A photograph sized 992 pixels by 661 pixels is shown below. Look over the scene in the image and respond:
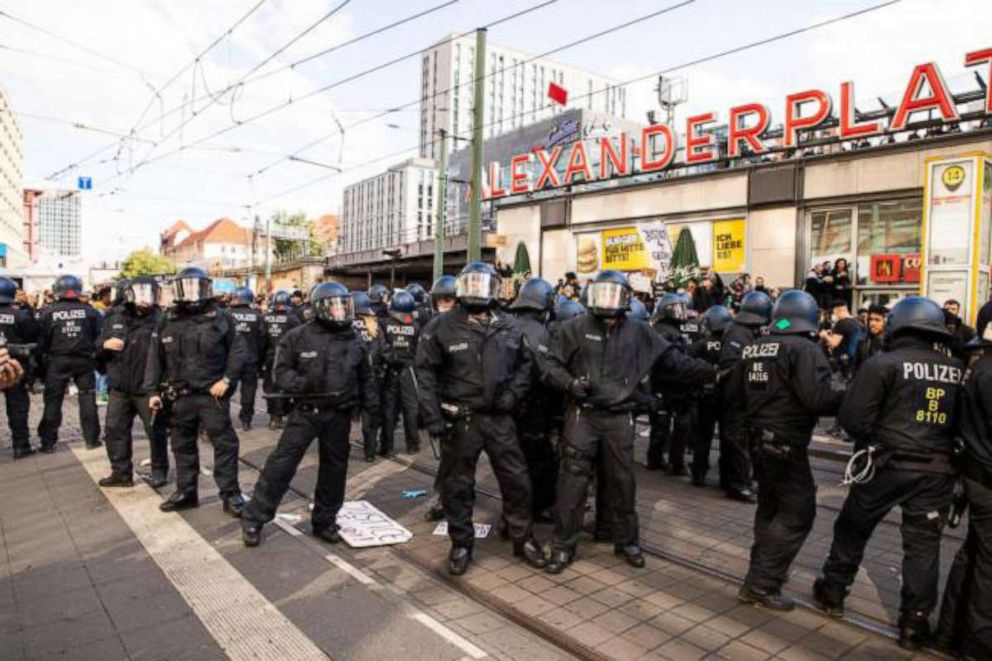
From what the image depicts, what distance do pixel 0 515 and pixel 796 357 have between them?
679 cm

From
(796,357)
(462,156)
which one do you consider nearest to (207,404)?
(796,357)

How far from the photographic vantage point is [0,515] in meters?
6.02

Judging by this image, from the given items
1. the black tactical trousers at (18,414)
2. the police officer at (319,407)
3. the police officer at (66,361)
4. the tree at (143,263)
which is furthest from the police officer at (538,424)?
the tree at (143,263)

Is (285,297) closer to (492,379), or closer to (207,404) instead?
(207,404)

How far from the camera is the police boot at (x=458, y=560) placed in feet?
15.4

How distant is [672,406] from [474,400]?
A: 3562 mm

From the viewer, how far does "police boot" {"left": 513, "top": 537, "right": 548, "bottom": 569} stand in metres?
4.84

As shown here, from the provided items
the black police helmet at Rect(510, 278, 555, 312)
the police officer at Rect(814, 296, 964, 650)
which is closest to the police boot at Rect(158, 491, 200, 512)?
the black police helmet at Rect(510, 278, 555, 312)

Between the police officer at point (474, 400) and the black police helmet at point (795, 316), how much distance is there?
1765mm

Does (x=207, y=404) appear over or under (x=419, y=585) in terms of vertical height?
over

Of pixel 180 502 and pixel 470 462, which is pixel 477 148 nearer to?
pixel 180 502

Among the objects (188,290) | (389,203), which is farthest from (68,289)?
(389,203)

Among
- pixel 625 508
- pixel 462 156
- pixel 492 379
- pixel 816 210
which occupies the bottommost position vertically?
pixel 625 508

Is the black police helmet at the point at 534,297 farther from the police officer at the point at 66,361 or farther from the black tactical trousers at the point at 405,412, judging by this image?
the police officer at the point at 66,361
